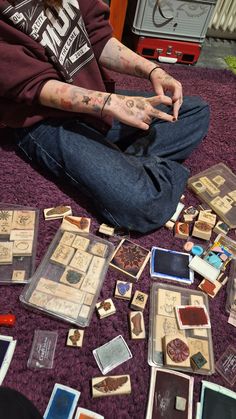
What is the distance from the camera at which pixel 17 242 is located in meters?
0.94

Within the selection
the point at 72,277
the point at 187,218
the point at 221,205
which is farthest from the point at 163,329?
the point at 221,205

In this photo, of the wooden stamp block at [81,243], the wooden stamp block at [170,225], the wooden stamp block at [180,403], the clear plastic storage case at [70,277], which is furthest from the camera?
the wooden stamp block at [170,225]

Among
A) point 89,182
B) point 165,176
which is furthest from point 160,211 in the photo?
point 89,182

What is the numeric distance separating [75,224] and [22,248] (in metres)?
0.16

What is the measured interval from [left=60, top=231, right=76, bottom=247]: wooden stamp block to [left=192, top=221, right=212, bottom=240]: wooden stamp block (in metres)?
0.36

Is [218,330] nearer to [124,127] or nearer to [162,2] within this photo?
[124,127]

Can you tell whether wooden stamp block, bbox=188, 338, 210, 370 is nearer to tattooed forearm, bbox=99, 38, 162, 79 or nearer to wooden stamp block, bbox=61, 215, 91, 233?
wooden stamp block, bbox=61, 215, 91, 233

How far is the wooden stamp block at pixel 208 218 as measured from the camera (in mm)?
1072

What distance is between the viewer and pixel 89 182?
989 millimetres

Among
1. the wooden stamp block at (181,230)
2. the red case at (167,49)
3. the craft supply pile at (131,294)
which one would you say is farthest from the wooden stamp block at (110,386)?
the red case at (167,49)

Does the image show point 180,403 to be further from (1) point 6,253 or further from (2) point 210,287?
(1) point 6,253

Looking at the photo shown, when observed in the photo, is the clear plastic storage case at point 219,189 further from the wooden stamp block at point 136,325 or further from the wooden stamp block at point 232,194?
the wooden stamp block at point 136,325

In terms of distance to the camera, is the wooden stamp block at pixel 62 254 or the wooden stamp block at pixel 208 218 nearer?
the wooden stamp block at pixel 62 254

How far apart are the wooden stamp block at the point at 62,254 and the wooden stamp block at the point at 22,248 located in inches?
2.7
